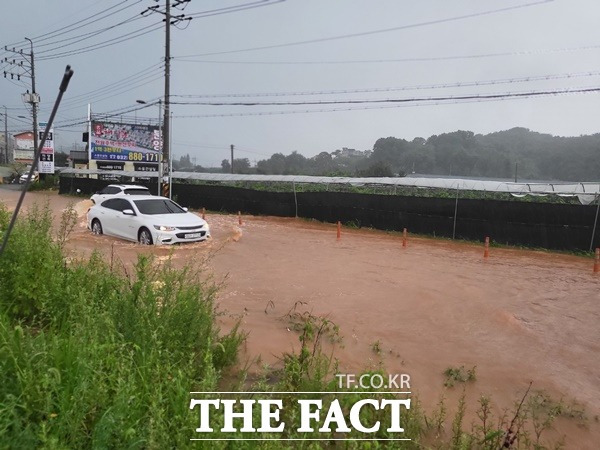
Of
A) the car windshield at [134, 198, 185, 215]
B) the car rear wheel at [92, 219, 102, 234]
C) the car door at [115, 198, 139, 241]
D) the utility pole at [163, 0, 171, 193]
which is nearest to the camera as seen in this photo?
the car door at [115, 198, 139, 241]

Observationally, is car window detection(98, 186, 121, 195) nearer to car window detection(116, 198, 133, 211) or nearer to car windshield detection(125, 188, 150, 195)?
car windshield detection(125, 188, 150, 195)

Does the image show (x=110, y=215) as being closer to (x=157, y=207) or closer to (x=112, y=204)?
(x=112, y=204)

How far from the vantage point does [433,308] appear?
868 cm

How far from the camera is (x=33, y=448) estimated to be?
2.64 m

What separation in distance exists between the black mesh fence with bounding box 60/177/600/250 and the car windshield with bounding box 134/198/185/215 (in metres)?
9.64

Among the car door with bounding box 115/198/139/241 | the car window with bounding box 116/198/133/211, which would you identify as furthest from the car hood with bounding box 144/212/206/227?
the car window with bounding box 116/198/133/211

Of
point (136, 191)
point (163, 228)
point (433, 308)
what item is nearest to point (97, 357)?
point (433, 308)

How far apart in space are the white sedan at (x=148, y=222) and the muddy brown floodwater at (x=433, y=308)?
12.7 inches

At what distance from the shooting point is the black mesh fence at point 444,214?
16.0 metres

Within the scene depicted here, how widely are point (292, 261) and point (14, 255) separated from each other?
26.4ft

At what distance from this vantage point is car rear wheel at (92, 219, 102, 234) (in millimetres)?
14633

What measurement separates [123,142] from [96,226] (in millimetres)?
32072

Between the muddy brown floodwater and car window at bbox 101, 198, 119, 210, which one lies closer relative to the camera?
the muddy brown floodwater

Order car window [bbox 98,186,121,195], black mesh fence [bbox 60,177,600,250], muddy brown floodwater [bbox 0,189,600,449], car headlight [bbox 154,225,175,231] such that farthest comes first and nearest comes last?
car window [bbox 98,186,121,195]
black mesh fence [bbox 60,177,600,250]
car headlight [bbox 154,225,175,231]
muddy brown floodwater [bbox 0,189,600,449]
